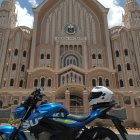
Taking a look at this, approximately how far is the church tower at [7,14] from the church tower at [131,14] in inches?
895

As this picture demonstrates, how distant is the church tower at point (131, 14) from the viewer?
1597 inches

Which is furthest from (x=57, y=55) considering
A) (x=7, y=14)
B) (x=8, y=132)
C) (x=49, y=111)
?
(x=49, y=111)

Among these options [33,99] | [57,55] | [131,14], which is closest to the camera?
[33,99]

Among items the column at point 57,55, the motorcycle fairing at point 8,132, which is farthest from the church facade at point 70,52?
the motorcycle fairing at point 8,132

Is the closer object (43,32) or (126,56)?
(126,56)

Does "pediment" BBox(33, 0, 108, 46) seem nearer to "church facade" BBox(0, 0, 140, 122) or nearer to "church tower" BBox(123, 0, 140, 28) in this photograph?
"church facade" BBox(0, 0, 140, 122)

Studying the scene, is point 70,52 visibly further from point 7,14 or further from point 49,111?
point 49,111

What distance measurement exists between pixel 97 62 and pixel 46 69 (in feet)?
29.2

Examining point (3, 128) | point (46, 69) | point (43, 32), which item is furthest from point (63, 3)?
point (3, 128)

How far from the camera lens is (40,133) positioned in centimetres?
410

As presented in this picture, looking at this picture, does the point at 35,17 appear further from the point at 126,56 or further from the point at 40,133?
the point at 40,133

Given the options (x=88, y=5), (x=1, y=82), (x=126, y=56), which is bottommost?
(x=1, y=82)

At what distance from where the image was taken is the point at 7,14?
136ft

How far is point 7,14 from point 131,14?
24062mm
